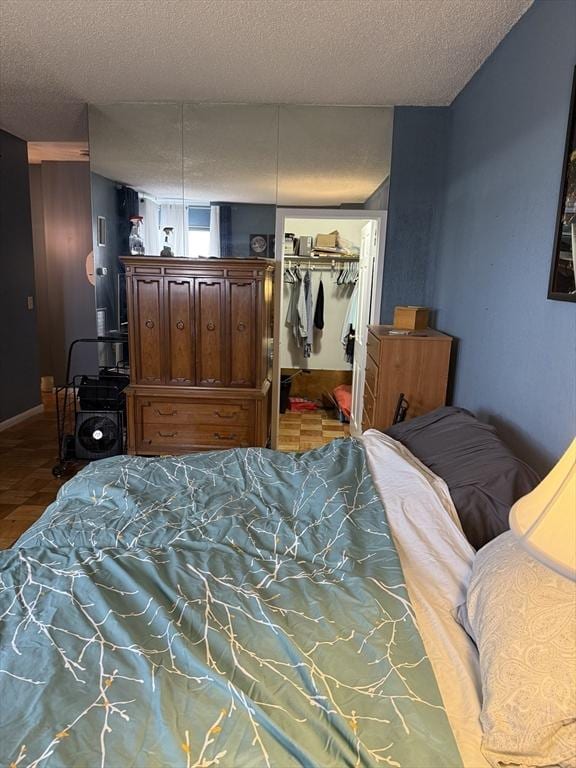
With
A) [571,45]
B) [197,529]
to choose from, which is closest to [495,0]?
[571,45]

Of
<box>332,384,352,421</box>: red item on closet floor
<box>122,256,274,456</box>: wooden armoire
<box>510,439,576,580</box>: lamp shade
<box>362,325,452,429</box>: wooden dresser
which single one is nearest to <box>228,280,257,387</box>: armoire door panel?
<box>122,256,274,456</box>: wooden armoire

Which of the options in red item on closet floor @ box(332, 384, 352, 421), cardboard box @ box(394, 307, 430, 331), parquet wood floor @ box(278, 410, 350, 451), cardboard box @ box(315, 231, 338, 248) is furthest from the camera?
cardboard box @ box(315, 231, 338, 248)

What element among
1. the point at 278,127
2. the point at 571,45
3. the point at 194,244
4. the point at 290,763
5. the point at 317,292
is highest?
the point at 278,127

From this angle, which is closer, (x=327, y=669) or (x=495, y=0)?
(x=327, y=669)

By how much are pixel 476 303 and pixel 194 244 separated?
222 cm

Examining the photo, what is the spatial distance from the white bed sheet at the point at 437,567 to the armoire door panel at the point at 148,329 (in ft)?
6.76

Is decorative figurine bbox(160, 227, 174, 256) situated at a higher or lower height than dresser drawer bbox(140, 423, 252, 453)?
higher

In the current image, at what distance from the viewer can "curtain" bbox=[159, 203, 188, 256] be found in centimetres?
393

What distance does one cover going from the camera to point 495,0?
223 cm

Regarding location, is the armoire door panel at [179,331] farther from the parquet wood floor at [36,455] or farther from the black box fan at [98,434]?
the parquet wood floor at [36,455]

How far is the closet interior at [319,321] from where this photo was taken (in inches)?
210

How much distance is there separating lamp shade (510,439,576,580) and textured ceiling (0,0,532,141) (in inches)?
92.3

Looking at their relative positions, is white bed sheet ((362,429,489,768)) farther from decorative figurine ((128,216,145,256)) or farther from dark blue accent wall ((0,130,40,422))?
dark blue accent wall ((0,130,40,422))

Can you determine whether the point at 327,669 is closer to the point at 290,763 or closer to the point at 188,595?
the point at 290,763
